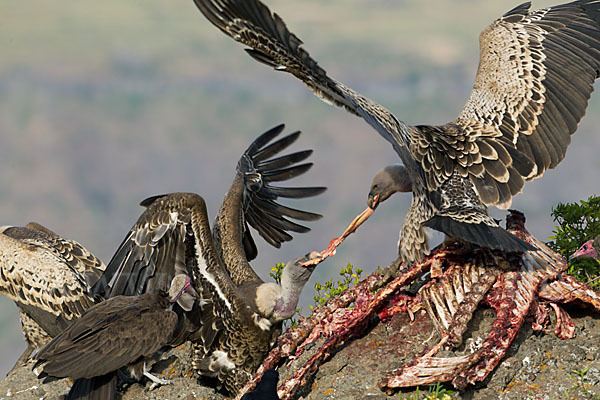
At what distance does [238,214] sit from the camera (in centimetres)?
696

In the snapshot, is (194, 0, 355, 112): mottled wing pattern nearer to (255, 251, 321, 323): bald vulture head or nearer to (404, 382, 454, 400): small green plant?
(255, 251, 321, 323): bald vulture head

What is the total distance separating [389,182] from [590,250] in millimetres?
2228

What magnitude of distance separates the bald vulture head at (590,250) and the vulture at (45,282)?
4877 mm

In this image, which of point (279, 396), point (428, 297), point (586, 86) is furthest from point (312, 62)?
point (586, 86)

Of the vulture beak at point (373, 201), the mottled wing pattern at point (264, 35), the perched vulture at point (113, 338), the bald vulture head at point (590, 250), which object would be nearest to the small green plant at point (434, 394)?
the vulture beak at point (373, 201)

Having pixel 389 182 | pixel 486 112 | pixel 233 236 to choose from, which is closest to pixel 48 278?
pixel 233 236

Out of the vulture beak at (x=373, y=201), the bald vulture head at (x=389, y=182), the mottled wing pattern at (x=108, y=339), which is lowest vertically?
the mottled wing pattern at (x=108, y=339)

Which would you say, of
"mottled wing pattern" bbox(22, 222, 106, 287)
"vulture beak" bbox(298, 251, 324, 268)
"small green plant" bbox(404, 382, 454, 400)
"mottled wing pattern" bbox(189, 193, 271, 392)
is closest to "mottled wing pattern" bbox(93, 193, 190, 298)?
"mottled wing pattern" bbox(189, 193, 271, 392)

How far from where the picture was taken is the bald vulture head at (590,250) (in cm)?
644

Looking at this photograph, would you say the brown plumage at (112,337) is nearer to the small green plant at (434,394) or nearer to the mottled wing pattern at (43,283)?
the mottled wing pattern at (43,283)

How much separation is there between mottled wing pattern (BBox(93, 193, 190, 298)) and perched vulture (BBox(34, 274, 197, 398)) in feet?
0.61

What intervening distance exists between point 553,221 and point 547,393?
285 centimetres

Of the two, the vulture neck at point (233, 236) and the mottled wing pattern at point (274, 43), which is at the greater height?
the mottled wing pattern at point (274, 43)

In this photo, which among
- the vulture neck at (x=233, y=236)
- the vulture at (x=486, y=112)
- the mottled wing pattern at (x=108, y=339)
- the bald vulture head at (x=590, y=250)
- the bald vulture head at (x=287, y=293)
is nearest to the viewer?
the vulture at (x=486, y=112)
